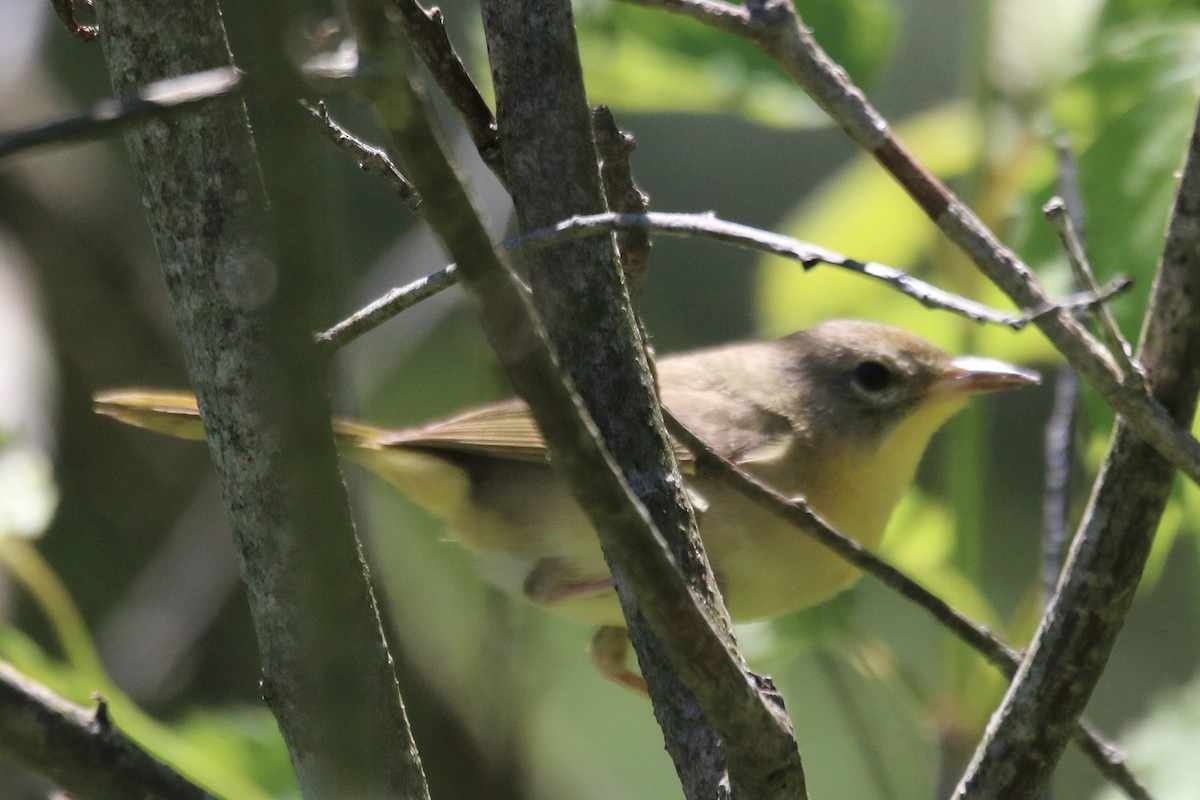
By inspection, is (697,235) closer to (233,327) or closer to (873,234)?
(233,327)

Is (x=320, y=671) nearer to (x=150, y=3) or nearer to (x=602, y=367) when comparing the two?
(x=602, y=367)

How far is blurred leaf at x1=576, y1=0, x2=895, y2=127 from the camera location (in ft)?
8.18

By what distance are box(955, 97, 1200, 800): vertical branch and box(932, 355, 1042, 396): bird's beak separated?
143 centimetres

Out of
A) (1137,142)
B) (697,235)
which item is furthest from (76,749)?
(1137,142)

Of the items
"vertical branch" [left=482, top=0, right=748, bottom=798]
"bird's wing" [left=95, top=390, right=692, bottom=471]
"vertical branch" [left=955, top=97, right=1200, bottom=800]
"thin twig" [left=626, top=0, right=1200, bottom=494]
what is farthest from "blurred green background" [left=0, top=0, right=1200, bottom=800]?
"thin twig" [left=626, top=0, right=1200, bottom=494]

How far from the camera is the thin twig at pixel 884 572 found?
147 centimetres

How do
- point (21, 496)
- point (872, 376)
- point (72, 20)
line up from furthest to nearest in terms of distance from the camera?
point (872, 376), point (21, 496), point (72, 20)

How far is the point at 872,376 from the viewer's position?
347cm

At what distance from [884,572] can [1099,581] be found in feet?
0.73

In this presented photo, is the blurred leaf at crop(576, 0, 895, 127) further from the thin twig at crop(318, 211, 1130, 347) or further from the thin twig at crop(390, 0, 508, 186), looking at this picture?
the thin twig at crop(318, 211, 1130, 347)

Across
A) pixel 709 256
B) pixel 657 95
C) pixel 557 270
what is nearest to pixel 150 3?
pixel 557 270

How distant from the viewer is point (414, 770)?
1262mm

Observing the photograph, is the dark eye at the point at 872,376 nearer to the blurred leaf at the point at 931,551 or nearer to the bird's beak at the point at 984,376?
the bird's beak at the point at 984,376

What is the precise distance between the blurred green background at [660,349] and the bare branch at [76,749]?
1.12ft
